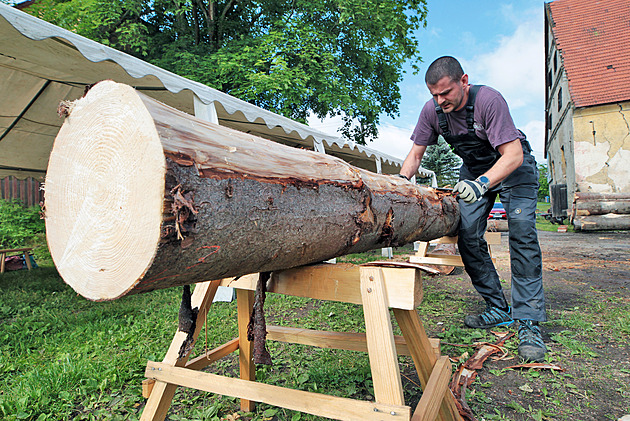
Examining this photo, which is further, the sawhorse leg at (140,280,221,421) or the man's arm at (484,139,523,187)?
the man's arm at (484,139,523,187)

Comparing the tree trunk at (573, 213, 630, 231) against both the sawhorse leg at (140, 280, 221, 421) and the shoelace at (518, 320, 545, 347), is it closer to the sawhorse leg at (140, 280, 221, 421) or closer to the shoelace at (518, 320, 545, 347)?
the shoelace at (518, 320, 545, 347)

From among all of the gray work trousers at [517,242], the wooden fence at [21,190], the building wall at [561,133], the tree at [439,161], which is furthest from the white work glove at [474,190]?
the tree at [439,161]

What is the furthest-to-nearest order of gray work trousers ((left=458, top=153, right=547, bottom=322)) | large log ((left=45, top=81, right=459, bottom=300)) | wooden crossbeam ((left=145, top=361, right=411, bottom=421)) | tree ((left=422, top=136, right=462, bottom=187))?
tree ((left=422, top=136, right=462, bottom=187)) < gray work trousers ((left=458, top=153, right=547, bottom=322)) < wooden crossbeam ((left=145, top=361, right=411, bottom=421)) < large log ((left=45, top=81, right=459, bottom=300))

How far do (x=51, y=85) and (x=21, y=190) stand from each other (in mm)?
Result: 8154

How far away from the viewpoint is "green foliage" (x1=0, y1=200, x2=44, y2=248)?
350 inches

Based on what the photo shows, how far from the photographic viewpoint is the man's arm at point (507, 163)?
2369 millimetres

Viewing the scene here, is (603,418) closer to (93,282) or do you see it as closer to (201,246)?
(201,246)

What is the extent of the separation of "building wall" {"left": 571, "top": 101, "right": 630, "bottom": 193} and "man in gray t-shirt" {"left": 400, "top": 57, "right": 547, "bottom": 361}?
10.9 m

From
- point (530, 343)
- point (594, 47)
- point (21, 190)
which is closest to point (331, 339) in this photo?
point (530, 343)

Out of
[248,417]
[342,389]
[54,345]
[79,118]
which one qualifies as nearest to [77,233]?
[79,118]

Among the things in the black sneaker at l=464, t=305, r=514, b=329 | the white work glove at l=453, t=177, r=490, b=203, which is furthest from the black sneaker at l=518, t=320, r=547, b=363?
the white work glove at l=453, t=177, r=490, b=203

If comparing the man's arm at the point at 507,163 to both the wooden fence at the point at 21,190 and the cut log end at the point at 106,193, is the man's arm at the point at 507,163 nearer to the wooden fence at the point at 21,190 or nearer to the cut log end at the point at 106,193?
the cut log end at the point at 106,193

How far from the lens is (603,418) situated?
1.76m

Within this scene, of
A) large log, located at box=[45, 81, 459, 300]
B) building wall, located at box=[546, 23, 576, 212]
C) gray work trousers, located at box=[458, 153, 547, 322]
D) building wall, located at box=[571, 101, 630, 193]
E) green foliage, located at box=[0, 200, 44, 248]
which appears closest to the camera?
large log, located at box=[45, 81, 459, 300]
